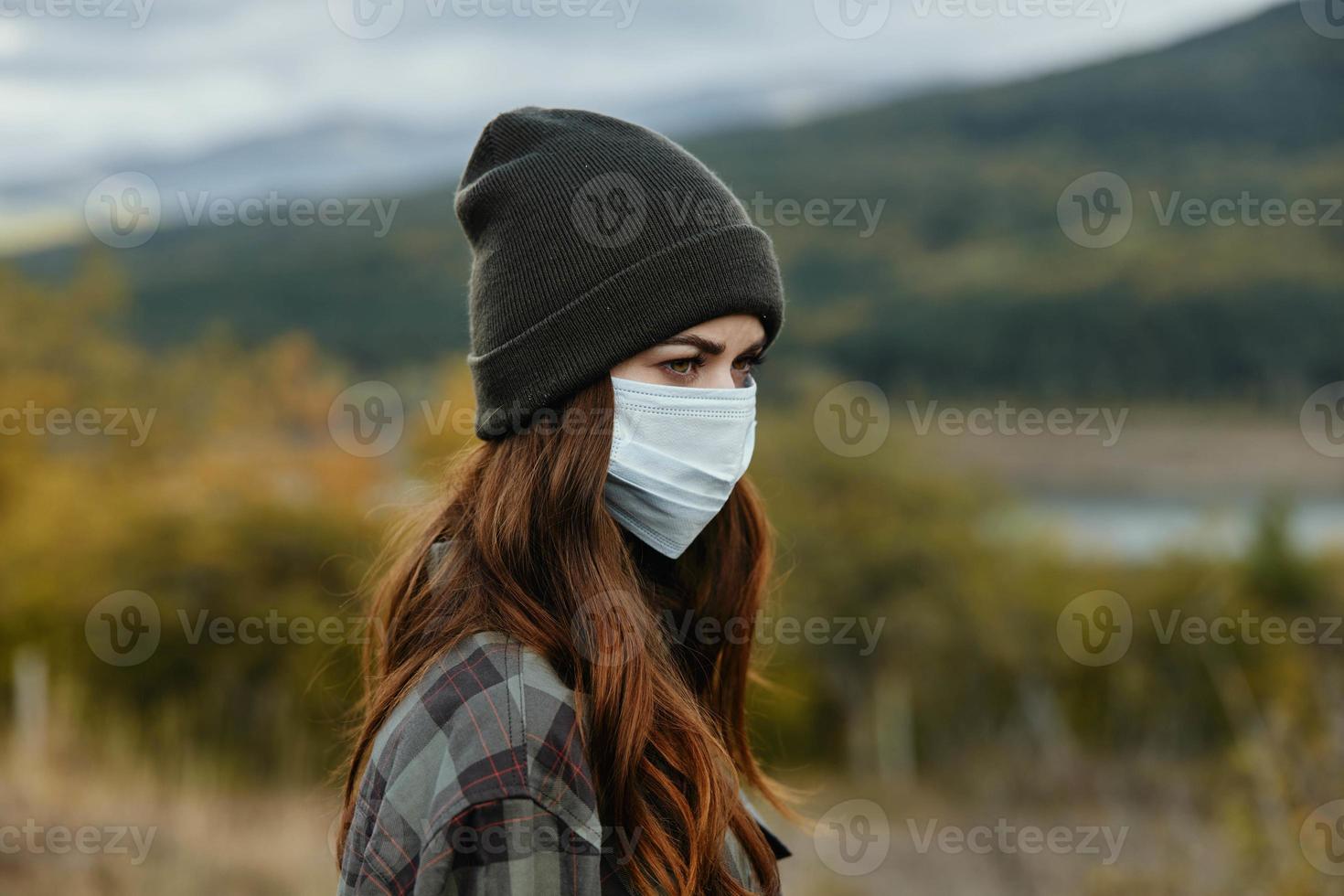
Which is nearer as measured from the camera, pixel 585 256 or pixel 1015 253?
pixel 585 256

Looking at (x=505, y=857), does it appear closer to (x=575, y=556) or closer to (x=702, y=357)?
(x=575, y=556)

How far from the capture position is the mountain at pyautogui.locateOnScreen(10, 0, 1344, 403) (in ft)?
225

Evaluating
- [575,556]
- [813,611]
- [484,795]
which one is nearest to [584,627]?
[575,556]

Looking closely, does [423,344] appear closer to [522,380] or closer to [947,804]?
[947,804]

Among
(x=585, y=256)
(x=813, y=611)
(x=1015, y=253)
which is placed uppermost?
(x=1015, y=253)

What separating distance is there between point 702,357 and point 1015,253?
315ft

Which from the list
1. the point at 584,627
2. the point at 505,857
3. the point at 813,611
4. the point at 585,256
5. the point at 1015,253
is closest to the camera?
the point at 505,857

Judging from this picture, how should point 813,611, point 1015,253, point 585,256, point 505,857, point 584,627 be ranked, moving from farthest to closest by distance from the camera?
point 1015,253 → point 813,611 → point 585,256 → point 584,627 → point 505,857

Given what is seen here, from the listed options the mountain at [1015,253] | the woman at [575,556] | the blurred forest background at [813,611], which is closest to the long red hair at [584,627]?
the woman at [575,556]

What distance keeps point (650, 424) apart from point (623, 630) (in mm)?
376

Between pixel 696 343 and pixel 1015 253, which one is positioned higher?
pixel 1015 253

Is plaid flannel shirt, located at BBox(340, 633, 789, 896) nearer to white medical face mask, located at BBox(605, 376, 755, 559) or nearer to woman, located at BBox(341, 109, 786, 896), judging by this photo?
woman, located at BBox(341, 109, 786, 896)

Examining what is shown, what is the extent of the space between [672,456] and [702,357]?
0.18m

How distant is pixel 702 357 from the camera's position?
6.14 feet
